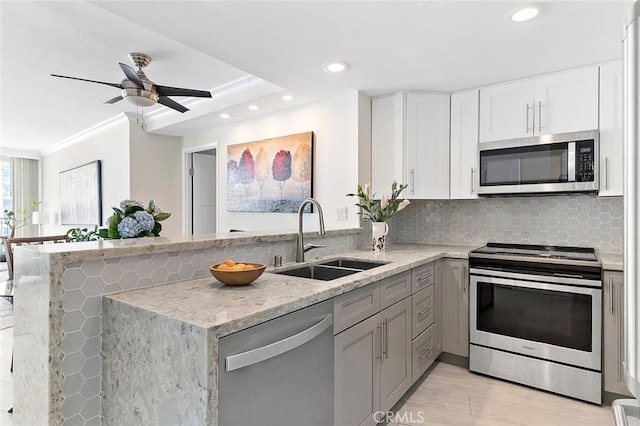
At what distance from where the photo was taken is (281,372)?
129 centimetres

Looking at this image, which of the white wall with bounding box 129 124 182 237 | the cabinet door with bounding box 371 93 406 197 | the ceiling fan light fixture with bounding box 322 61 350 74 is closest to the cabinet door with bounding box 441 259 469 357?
the cabinet door with bounding box 371 93 406 197

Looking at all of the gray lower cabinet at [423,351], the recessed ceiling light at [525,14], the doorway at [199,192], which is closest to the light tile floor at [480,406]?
the gray lower cabinet at [423,351]

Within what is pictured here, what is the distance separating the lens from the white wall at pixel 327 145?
3.17m

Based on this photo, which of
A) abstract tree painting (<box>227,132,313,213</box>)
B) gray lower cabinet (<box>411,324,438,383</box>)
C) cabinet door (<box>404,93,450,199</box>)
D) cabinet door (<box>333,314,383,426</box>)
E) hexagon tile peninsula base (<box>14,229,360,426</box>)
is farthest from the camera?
abstract tree painting (<box>227,132,313,213</box>)

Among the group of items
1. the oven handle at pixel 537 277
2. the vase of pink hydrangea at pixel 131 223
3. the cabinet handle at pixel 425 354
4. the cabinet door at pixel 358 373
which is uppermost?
the vase of pink hydrangea at pixel 131 223

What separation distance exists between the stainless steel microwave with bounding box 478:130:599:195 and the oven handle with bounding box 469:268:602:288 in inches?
25.4

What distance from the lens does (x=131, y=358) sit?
126 centimetres

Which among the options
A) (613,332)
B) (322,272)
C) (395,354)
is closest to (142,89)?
(322,272)

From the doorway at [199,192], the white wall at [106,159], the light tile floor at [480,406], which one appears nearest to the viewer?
the light tile floor at [480,406]

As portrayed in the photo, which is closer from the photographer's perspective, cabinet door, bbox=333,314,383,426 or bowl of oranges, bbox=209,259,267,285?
bowl of oranges, bbox=209,259,267,285

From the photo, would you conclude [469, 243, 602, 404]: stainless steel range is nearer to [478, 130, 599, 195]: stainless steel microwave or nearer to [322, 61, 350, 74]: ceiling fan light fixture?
[478, 130, 599, 195]: stainless steel microwave

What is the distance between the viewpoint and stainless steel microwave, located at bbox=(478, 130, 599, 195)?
2490 millimetres

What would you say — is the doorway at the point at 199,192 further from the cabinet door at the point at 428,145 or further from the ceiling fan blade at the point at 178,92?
the cabinet door at the point at 428,145

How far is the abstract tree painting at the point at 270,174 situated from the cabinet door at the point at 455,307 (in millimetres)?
1485
